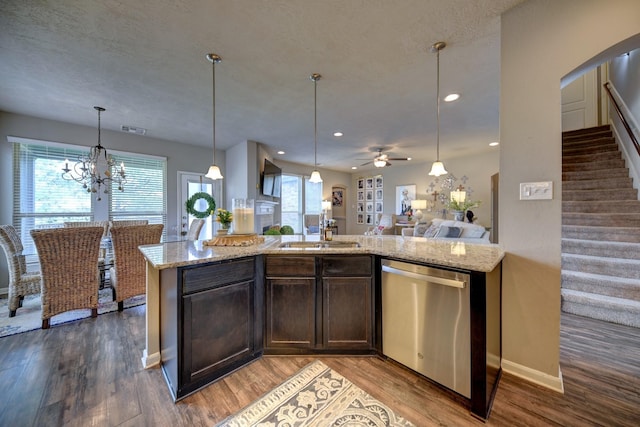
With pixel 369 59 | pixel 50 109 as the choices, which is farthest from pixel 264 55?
pixel 50 109

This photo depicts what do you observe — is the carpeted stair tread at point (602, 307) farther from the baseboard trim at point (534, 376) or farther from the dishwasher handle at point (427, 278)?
the dishwasher handle at point (427, 278)

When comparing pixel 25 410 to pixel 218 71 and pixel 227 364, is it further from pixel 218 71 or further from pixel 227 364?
pixel 218 71

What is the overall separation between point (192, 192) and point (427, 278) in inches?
207

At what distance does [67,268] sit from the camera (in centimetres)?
249

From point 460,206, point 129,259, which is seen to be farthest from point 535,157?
point 460,206

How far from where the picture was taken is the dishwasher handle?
1.44m

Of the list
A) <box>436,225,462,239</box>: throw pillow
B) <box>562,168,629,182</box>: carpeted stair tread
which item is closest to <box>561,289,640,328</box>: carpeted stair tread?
<box>436,225,462,239</box>: throw pillow

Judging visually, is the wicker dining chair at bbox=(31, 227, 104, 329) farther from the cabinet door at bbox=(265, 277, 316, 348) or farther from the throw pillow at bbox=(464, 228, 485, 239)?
the throw pillow at bbox=(464, 228, 485, 239)

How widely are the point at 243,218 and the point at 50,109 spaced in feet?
12.3

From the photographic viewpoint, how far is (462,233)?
4375 mm

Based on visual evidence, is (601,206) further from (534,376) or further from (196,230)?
(196,230)

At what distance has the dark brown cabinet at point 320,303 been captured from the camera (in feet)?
6.29

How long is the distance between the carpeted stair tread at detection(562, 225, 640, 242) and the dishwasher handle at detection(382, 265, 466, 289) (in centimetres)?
310

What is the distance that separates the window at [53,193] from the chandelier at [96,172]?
0.36 ft
